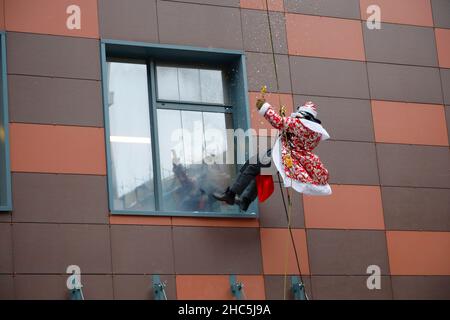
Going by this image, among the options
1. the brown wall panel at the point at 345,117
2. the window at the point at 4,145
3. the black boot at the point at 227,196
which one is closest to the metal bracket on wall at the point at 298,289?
the black boot at the point at 227,196

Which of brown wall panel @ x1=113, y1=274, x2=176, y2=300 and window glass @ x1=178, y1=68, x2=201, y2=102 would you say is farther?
window glass @ x1=178, y1=68, x2=201, y2=102

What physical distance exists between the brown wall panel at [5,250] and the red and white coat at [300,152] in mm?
2843

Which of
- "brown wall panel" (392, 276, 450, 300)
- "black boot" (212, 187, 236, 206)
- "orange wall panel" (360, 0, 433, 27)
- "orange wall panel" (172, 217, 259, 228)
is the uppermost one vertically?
"orange wall panel" (360, 0, 433, 27)

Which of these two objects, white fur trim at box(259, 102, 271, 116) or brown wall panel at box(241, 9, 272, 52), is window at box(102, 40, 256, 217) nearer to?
brown wall panel at box(241, 9, 272, 52)

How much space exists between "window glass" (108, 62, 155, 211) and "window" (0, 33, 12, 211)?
116cm

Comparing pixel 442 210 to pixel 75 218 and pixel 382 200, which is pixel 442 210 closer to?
pixel 382 200

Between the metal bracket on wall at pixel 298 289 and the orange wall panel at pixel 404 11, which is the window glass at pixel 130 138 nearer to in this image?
the metal bracket on wall at pixel 298 289

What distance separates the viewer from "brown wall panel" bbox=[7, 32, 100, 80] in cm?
1228

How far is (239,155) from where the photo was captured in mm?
13094

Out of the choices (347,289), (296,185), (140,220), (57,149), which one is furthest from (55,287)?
(347,289)

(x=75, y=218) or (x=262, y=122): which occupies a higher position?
(x=262, y=122)

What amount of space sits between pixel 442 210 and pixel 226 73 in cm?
301

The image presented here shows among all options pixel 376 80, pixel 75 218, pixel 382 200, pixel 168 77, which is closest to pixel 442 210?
pixel 382 200

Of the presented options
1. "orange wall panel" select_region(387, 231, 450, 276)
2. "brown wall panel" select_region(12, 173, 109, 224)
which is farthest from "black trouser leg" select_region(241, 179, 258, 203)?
"orange wall panel" select_region(387, 231, 450, 276)
